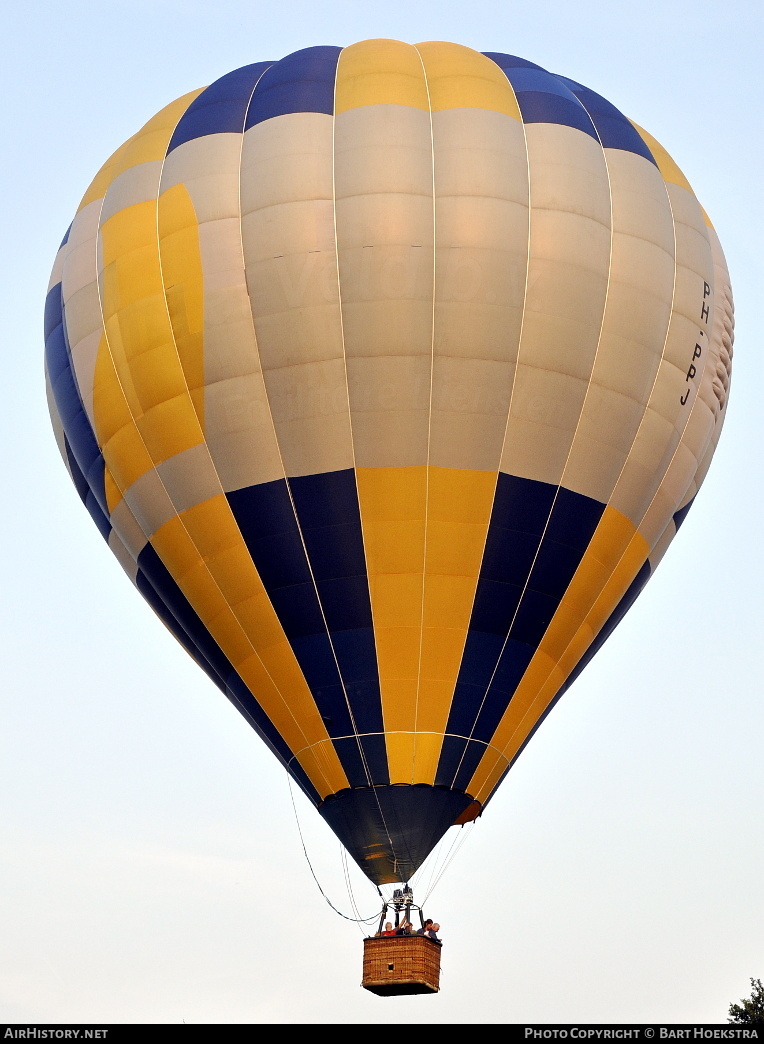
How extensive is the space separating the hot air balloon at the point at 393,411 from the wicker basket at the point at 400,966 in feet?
2.65

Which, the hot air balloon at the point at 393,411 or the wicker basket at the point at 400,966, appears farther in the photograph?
the hot air balloon at the point at 393,411

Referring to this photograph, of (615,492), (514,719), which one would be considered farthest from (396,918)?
(615,492)

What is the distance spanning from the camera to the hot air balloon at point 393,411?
1802cm

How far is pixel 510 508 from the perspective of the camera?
18266 mm

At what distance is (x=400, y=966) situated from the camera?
17.2 metres

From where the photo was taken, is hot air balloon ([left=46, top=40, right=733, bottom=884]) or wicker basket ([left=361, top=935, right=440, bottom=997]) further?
hot air balloon ([left=46, top=40, right=733, bottom=884])

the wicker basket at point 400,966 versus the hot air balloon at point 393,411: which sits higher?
the hot air balloon at point 393,411

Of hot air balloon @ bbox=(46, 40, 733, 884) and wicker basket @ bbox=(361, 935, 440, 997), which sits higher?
hot air balloon @ bbox=(46, 40, 733, 884)

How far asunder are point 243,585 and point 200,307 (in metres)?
2.76

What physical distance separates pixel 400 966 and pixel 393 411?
5223 millimetres

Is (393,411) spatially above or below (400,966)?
above

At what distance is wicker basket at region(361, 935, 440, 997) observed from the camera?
17203 mm

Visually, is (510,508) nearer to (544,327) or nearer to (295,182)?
(544,327)

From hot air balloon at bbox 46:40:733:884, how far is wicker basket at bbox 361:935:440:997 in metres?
0.81
